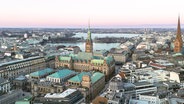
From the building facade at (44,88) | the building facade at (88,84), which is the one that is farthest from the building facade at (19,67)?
the building facade at (88,84)

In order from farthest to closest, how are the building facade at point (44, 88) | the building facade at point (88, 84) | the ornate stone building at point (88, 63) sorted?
the ornate stone building at point (88, 63), the building facade at point (44, 88), the building facade at point (88, 84)

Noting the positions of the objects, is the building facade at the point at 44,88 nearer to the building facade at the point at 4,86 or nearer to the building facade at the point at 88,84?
the building facade at the point at 88,84

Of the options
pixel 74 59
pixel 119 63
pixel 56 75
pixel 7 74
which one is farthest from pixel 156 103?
pixel 119 63

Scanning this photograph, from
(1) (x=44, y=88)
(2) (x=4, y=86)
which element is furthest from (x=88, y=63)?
(2) (x=4, y=86)

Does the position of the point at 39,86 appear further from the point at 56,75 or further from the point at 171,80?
the point at 171,80

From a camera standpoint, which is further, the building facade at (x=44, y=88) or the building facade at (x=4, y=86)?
the building facade at (x=4, y=86)

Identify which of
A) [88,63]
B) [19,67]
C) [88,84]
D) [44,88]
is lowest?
[44,88]

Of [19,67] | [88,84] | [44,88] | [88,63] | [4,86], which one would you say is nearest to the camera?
[88,84]

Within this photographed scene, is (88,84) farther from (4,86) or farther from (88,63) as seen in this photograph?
(88,63)

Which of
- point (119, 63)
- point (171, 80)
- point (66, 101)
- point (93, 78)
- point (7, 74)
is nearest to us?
point (66, 101)

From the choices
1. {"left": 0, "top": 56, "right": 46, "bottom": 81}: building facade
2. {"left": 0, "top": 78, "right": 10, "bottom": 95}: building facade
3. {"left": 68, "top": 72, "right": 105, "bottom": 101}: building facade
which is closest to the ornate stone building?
{"left": 0, "top": 56, "right": 46, "bottom": 81}: building facade

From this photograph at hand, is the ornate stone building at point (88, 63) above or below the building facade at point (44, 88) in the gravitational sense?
above
